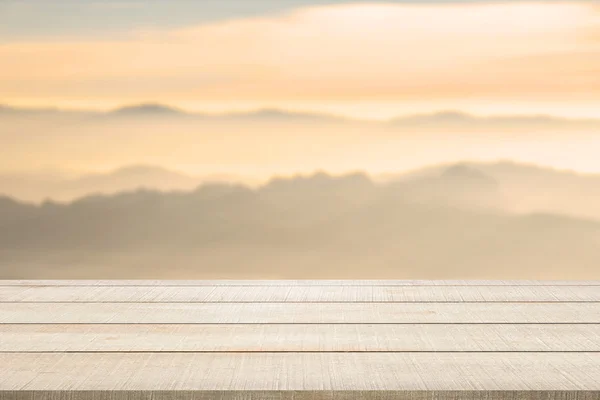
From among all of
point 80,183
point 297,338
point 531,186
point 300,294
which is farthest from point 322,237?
point 297,338

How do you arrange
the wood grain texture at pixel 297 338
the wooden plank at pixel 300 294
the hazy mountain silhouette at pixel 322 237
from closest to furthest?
the wood grain texture at pixel 297 338
the wooden plank at pixel 300 294
the hazy mountain silhouette at pixel 322 237

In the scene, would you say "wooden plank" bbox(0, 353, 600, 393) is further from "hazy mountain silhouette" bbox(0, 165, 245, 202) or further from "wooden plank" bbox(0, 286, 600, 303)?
"hazy mountain silhouette" bbox(0, 165, 245, 202)

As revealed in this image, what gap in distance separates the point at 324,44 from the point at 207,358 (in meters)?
2.54

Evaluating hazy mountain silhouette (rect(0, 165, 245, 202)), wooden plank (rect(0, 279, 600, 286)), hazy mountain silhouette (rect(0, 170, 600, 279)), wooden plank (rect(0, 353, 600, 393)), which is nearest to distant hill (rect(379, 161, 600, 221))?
hazy mountain silhouette (rect(0, 170, 600, 279))

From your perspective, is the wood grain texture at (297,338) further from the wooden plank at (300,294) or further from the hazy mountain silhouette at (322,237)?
the hazy mountain silhouette at (322,237)

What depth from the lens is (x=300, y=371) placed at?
964 millimetres

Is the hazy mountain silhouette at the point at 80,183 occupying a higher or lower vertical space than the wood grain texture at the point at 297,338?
lower

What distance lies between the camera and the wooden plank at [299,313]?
4.10ft

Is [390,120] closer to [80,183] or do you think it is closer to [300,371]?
[80,183]

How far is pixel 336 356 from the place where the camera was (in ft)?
3.39

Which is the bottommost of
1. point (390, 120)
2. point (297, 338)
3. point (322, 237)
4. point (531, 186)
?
point (322, 237)

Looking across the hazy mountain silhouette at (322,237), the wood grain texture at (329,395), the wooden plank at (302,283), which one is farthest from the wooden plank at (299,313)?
the hazy mountain silhouette at (322,237)

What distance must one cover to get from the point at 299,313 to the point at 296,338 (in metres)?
0.17

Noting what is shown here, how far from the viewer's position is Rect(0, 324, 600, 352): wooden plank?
1078 mm
